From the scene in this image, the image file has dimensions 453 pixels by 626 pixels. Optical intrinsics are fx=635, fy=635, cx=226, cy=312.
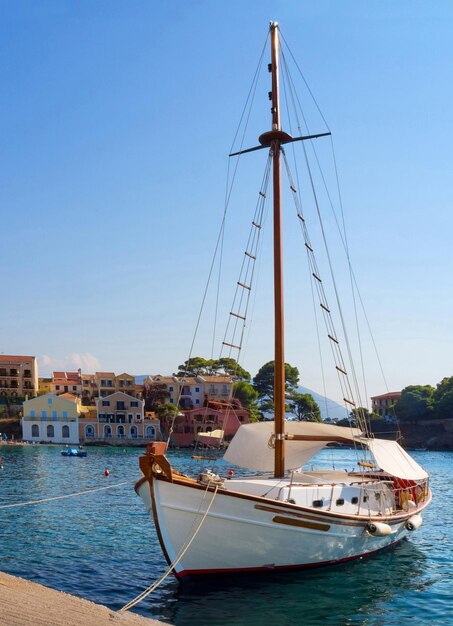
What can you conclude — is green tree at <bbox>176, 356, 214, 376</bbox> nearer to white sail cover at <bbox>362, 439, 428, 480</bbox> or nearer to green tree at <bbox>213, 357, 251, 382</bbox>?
green tree at <bbox>213, 357, 251, 382</bbox>

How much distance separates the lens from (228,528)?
17594mm

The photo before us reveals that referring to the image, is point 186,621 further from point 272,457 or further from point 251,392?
point 251,392

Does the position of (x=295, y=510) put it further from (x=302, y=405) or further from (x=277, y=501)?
(x=302, y=405)

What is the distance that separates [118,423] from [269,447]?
96.0 m

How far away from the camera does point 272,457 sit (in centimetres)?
2430

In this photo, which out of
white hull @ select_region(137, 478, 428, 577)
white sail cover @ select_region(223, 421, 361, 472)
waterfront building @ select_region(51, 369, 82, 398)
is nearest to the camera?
white hull @ select_region(137, 478, 428, 577)

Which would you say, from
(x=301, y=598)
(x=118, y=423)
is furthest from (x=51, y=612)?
(x=118, y=423)

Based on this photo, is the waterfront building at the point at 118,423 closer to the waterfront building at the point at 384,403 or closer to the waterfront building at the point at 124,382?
the waterfront building at the point at 124,382

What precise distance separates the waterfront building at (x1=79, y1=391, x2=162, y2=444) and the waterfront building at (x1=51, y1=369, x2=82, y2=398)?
16.3 metres

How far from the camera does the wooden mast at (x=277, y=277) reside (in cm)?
2164

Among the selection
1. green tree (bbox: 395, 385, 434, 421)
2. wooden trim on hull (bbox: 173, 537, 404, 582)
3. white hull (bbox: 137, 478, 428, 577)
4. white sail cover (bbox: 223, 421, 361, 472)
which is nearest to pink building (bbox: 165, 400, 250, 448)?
green tree (bbox: 395, 385, 434, 421)

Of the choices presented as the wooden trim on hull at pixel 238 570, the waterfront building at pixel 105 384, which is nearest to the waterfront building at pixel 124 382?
the waterfront building at pixel 105 384

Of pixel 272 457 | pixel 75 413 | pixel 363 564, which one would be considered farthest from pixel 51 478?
pixel 75 413

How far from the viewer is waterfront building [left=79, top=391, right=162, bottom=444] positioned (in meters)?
116
